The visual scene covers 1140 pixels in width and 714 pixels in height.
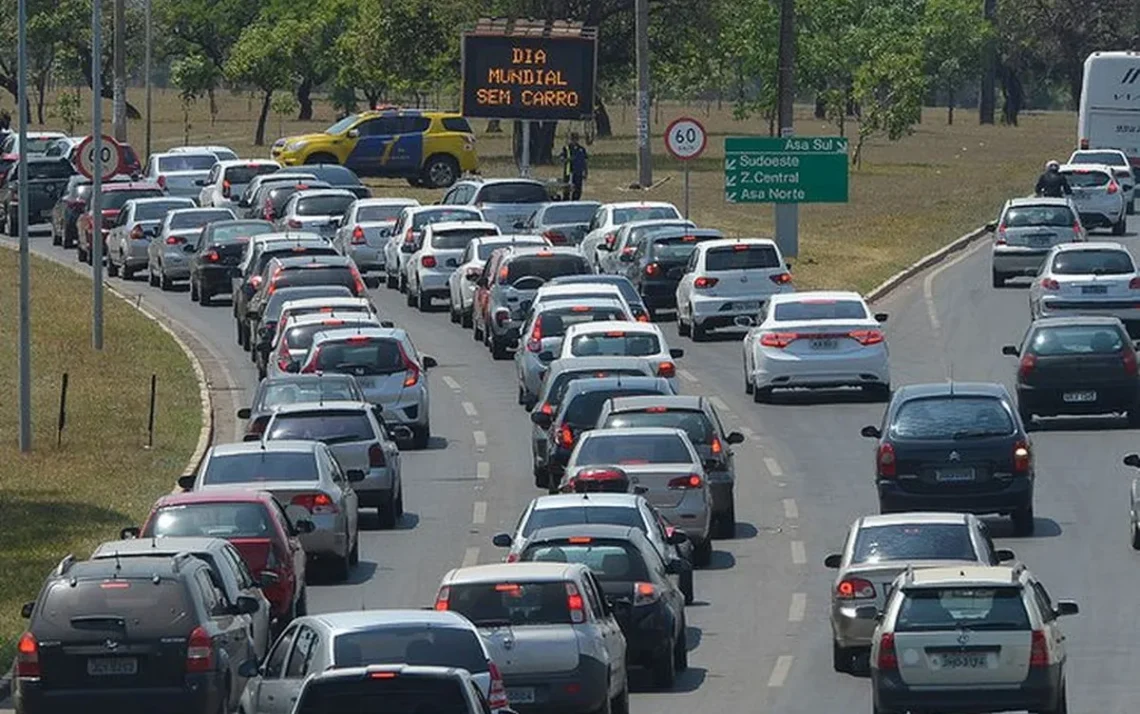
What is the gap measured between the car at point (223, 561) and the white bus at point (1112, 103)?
192 feet

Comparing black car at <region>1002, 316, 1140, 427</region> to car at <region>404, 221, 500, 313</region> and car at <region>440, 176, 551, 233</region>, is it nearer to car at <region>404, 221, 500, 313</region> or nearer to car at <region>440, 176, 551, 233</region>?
car at <region>404, 221, 500, 313</region>

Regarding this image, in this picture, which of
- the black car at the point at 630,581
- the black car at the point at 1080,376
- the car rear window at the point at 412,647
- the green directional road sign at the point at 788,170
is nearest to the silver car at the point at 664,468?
the black car at the point at 630,581

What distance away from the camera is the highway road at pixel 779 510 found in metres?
23.9

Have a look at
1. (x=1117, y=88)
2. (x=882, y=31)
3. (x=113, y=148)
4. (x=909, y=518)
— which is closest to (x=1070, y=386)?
(x=909, y=518)

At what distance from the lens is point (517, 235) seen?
2096 inches

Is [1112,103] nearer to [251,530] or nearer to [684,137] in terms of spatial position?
[684,137]

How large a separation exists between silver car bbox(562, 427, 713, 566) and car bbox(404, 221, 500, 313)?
927 inches

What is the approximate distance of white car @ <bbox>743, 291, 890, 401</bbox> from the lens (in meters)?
40.6

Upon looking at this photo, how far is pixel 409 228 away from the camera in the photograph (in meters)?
55.8

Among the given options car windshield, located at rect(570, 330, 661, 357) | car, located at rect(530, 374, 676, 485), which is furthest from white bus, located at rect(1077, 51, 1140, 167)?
car, located at rect(530, 374, 676, 485)

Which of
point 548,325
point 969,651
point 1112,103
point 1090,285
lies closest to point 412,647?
point 969,651

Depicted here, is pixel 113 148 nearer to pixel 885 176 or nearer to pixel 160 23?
pixel 885 176

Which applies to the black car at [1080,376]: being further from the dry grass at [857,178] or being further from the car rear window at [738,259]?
the dry grass at [857,178]

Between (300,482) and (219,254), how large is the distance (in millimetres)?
26580
